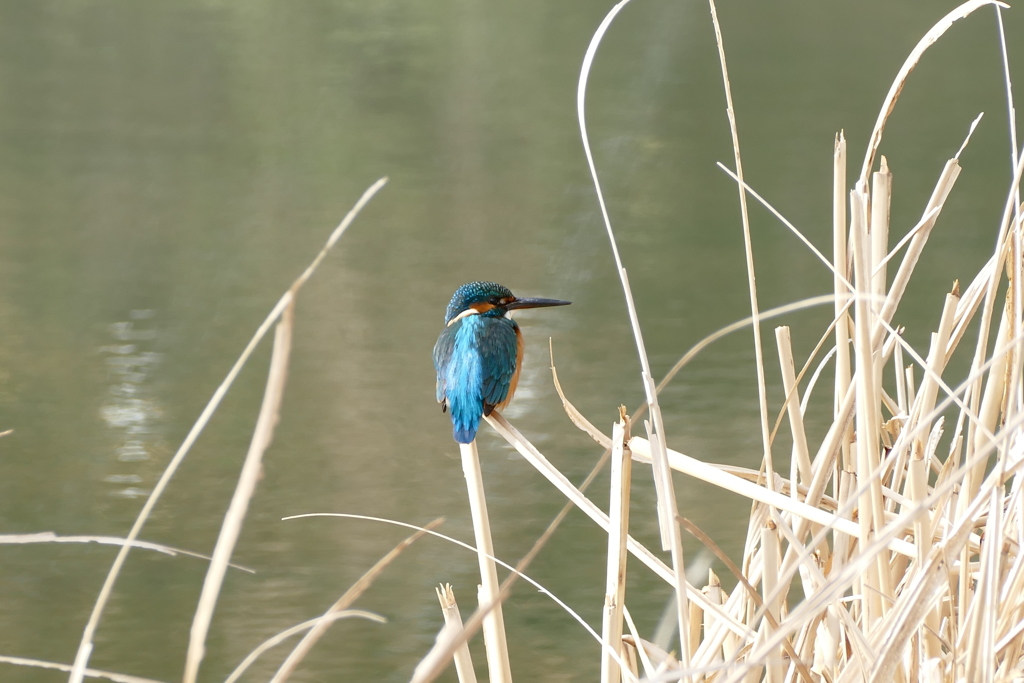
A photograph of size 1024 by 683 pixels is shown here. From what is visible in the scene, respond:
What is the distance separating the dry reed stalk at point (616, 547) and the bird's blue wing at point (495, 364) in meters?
0.48

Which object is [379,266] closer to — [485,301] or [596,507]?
[485,301]

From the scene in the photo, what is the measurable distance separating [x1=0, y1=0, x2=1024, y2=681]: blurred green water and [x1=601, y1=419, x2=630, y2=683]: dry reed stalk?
1914mm

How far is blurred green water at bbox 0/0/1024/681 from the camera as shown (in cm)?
294

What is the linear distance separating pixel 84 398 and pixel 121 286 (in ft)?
3.59

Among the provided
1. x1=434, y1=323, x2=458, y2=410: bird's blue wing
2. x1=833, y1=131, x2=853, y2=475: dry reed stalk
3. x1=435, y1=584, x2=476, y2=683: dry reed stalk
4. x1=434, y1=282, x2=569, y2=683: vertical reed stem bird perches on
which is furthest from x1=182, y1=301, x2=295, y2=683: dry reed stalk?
x1=434, y1=323, x2=458, y2=410: bird's blue wing

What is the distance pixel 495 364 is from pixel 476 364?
2cm

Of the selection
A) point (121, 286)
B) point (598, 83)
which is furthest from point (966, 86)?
point (121, 286)

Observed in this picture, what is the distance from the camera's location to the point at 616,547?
769 mm

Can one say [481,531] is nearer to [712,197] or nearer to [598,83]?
[712,197]

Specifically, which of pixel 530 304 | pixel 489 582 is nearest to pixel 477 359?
pixel 530 304

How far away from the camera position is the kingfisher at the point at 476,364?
1.26m

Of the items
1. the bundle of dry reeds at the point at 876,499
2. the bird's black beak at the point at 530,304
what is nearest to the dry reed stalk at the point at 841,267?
the bundle of dry reeds at the point at 876,499

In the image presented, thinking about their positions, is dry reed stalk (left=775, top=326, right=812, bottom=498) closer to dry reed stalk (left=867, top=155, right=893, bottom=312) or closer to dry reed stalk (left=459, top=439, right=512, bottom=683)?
dry reed stalk (left=867, top=155, right=893, bottom=312)

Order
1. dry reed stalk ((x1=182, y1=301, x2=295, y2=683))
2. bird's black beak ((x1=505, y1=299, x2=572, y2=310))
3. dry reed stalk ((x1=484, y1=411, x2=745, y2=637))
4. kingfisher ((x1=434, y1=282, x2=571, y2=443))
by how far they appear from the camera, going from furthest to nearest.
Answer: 1. bird's black beak ((x1=505, y1=299, x2=572, y2=310))
2. kingfisher ((x1=434, y1=282, x2=571, y2=443))
3. dry reed stalk ((x1=484, y1=411, x2=745, y2=637))
4. dry reed stalk ((x1=182, y1=301, x2=295, y2=683))
